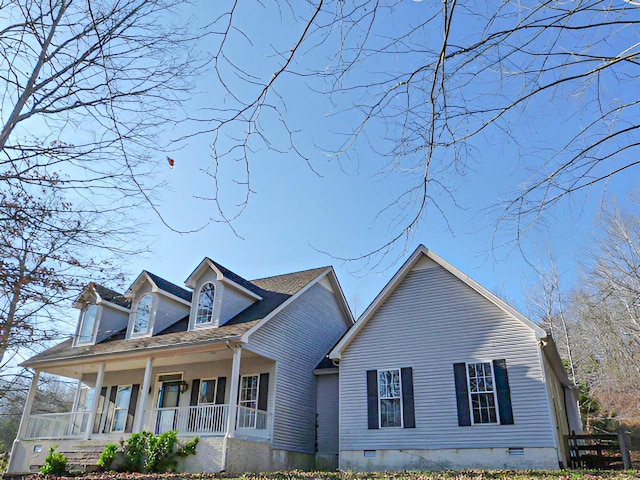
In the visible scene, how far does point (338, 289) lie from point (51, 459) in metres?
11.7

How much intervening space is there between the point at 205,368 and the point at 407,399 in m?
7.51

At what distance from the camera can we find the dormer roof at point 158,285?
18.1 metres

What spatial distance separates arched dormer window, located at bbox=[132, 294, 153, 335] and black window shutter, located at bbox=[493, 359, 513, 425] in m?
12.1

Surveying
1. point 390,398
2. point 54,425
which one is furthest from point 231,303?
point 54,425

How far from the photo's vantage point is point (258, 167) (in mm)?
3805

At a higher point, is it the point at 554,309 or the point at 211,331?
the point at 554,309

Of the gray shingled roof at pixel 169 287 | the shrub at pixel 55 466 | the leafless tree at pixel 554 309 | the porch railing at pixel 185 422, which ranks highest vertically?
the leafless tree at pixel 554 309

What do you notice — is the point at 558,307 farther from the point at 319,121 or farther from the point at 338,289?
the point at 319,121

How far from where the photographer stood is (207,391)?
16.9 metres

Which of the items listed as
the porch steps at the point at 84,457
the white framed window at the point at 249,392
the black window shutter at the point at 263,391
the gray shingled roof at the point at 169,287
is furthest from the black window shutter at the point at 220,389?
the gray shingled roof at the point at 169,287

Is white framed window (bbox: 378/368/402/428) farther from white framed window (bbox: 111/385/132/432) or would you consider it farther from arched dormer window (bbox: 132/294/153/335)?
white framed window (bbox: 111/385/132/432)

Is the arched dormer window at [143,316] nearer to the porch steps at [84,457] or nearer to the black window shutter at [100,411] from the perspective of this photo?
the black window shutter at [100,411]

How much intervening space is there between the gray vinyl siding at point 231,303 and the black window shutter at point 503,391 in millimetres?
8761

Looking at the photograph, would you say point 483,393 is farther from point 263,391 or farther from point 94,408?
point 94,408
